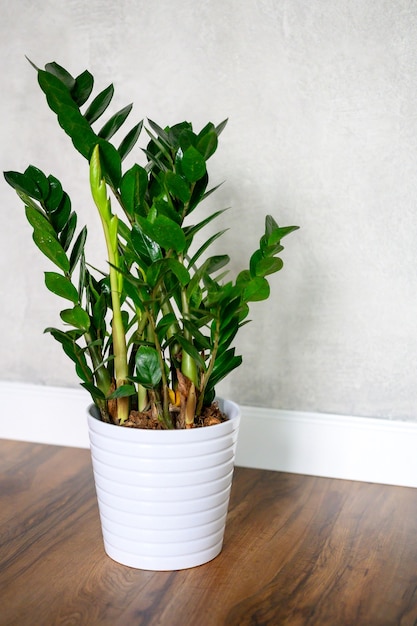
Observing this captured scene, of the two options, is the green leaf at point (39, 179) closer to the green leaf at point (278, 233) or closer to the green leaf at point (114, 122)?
the green leaf at point (114, 122)

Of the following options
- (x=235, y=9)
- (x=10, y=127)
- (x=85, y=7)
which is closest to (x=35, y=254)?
(x=10, y=127)

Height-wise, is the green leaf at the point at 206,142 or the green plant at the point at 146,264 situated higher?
the green leaf at the point at 206,142

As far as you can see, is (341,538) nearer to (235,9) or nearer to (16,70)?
(235,9)

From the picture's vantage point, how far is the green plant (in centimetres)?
117

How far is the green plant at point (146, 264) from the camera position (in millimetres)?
1170

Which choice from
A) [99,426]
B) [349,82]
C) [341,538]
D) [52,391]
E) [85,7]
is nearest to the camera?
[99,426]

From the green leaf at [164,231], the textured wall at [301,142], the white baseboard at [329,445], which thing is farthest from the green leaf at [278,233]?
the white baseboard at [329,445]

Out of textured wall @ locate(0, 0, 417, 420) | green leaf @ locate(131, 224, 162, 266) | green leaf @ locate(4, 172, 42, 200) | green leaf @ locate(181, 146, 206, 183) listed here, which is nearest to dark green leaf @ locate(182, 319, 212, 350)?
green leaf @ locate(131, 224, 162, 266)

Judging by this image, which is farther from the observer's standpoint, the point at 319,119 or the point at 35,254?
the point at 35,254

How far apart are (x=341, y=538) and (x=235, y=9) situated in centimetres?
123

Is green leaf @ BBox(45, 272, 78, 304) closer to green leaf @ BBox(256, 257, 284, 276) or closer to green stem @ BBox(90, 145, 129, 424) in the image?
green stem @ BBox(90, 145, 129, 424)

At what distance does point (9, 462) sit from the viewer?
184 cm

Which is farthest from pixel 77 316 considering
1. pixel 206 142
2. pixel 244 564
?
pixel 244 564

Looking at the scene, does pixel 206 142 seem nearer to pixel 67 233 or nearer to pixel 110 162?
pixel 110 162
